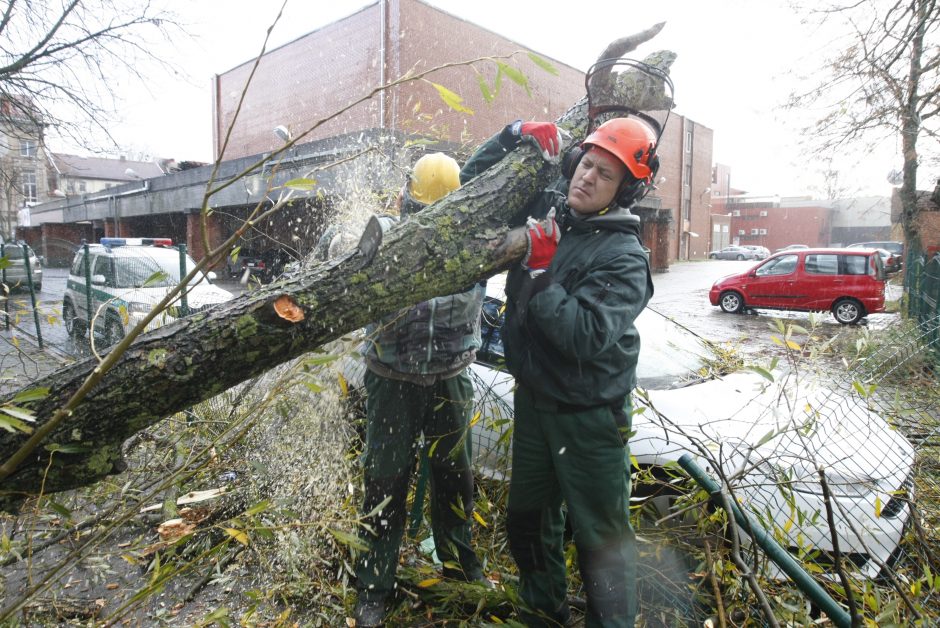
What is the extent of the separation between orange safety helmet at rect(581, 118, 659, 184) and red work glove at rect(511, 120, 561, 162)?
29 centimetres

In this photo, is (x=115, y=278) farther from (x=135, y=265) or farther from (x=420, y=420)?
(x=420, y=420)

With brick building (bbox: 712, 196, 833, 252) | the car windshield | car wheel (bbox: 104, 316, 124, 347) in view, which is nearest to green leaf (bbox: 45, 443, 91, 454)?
car wheel (bbox: 104, 316, 124, 347)

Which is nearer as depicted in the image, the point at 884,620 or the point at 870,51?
the point at 884,620

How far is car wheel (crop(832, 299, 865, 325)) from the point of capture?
38.4 ft

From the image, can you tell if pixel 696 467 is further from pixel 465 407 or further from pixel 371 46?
pixel 371 46

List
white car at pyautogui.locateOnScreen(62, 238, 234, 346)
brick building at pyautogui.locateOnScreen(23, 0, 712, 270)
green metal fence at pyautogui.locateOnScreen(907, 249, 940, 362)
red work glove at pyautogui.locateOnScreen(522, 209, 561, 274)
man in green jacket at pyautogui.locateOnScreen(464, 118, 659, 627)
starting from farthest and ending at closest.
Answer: brick building at pyautogui.locateOnScreen(23, 0, 712, 270) < white car at pyautogui.locateOnScreen(62, 238, 234, 346) < green metal fence at pyautogui.locateOnScreen(907, 249, 940, 362) < red work glove at pyautogui.locateOnScreen(522, 209, 561, 274) < man in green jacket at pyautogui.locateOnScreen(464, 118, 659, 627)

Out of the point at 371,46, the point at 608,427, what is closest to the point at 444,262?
the point at 608,427

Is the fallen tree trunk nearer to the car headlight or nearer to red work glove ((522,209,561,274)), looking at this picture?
red work glove ((522,209,561,274))

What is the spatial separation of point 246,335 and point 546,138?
1441 millimetres

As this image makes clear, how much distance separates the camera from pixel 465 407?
261 centimetres

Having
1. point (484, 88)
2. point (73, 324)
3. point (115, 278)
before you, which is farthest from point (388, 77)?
point (484, 88)

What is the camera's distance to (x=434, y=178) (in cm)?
259

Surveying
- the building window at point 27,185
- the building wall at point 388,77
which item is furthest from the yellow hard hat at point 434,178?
the building window at point 27,185

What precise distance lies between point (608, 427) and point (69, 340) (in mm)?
8451
